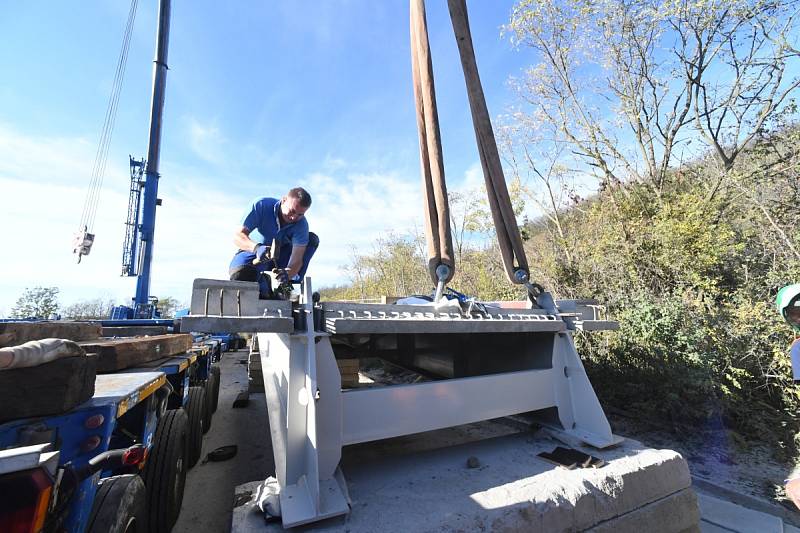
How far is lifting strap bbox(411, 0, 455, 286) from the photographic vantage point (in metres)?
2.94

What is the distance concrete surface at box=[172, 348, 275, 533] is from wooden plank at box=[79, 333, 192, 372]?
1.26 meters

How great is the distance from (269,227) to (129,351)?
4.88 ft

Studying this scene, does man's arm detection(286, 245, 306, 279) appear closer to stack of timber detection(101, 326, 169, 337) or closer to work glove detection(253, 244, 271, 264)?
work glove detection(253, 244, 271, 264)

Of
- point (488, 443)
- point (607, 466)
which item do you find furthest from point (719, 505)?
point (488, 443)

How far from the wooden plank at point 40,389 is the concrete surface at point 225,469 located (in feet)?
6.21

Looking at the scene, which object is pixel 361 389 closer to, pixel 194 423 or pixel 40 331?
pixel 40 331

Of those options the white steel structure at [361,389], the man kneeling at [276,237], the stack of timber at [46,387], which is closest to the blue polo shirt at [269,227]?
the man kneeling at [276,237]

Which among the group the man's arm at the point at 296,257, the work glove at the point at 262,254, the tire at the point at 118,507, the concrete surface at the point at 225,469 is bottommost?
the concrete surface at the point at 225,469

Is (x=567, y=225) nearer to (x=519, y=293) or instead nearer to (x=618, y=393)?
(x=519, y=293)

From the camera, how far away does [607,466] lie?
197cm

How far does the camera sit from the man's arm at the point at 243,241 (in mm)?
2971

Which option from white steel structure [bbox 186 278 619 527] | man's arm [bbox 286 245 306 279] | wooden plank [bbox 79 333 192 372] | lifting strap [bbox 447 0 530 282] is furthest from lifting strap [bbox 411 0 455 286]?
wooden plank [bbox 79 333 192 372]

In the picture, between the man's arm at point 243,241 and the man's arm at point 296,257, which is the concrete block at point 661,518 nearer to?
the man's arm at point 243,241

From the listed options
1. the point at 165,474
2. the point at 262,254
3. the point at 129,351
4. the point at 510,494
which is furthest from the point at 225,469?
the point at 510,494
